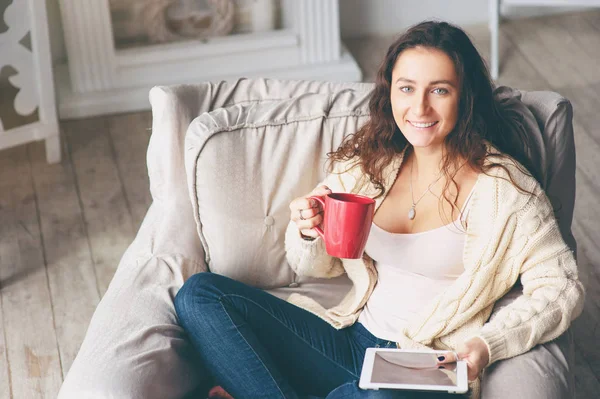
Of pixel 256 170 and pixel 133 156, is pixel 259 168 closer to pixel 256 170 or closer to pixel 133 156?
pixel 256 170

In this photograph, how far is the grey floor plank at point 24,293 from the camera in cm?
237

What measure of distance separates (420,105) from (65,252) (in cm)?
159

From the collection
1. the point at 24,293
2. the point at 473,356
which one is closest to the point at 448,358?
the point at 473,356

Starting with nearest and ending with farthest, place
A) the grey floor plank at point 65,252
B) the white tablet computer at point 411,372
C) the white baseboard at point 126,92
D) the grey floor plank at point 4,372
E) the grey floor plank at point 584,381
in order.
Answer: the white tablet computer at point 411,372, the grey floor plank at point 584,381, the grey floor plank at point 4,372, the grey floor plank at point 65,252, the white baseboard at point 126,92

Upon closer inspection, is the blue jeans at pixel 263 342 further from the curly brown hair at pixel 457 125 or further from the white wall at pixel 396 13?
the white wall at pixel 396 13

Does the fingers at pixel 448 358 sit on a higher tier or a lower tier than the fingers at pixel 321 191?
lower

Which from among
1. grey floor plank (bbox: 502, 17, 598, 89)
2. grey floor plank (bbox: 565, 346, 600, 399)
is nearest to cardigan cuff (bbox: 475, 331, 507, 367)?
grey floor plank (bbox: 565, 346, 600, 399)

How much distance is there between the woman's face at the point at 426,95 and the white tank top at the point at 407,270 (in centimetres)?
16

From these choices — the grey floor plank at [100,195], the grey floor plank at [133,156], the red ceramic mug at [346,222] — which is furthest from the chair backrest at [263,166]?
the grey floor plank at [133,156]

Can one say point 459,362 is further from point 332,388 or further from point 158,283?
point 158,283

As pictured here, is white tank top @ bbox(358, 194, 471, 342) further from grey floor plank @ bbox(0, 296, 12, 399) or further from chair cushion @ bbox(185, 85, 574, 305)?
grey floor plank @ bbox(0, 296, 12, 399)

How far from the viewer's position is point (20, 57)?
2973 mm

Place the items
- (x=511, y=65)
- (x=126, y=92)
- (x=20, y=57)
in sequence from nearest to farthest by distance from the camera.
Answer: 1. (x=20, y=57)
2. (x=126, y=92)
3. (x=511, y=65)

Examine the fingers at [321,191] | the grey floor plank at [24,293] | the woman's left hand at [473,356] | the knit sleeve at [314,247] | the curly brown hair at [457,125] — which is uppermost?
the curly brown hair at [457,125]
